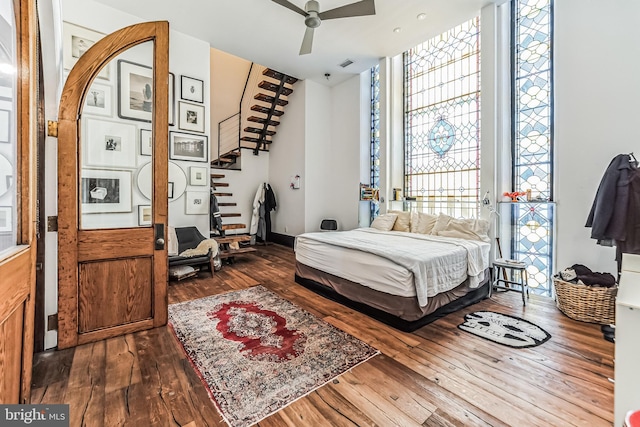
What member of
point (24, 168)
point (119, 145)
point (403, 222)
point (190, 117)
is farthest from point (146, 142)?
point (403, 222)

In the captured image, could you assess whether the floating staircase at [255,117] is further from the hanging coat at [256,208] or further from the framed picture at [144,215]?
the framed picture at [144,215]

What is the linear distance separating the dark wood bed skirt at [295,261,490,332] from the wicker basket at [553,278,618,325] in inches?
29.4

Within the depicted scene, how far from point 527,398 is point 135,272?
2983 mm

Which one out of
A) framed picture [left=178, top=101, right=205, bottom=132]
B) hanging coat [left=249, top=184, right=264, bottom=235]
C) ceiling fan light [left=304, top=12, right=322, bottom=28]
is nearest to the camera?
ceiling fan light [left=304, top=12, right=322, bottom=28]

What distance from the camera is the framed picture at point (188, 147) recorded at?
4.34 meters

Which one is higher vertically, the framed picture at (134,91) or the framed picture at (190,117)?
the framed picture at (190,117)

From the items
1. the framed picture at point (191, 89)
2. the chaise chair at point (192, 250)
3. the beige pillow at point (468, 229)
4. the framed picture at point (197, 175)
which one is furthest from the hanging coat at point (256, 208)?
the beige pillow at point (468, 229)

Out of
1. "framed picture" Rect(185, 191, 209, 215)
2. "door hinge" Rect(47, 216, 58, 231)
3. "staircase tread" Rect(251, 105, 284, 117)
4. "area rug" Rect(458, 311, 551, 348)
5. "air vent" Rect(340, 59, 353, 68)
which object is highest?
"air vent" Rect(340, 59, 353, 68)

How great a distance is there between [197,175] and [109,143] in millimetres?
2208

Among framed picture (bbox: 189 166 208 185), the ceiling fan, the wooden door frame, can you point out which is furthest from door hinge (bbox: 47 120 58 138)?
the ceiling fan

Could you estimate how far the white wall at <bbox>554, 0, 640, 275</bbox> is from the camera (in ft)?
8.61

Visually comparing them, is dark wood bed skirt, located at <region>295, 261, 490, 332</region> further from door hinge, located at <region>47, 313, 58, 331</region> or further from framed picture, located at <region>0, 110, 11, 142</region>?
framed picture, located at <region>0, 110, 11, 142</region>

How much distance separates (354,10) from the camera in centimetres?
326

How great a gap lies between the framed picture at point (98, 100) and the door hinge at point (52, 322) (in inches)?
64.4
